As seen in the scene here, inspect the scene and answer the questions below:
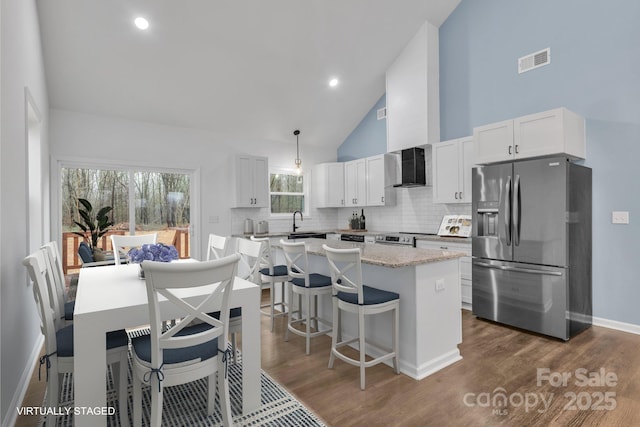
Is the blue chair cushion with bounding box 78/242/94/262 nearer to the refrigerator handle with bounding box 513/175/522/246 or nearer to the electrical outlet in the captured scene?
the refrigerator handle with bounding box 513/175/522/246

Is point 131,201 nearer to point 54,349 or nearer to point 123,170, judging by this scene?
point 123,170

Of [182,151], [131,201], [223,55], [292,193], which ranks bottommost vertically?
[131,201]

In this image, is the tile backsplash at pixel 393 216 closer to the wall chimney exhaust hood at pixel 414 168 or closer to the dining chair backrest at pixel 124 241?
the wall chimney exhaust hood at pixel 414 168

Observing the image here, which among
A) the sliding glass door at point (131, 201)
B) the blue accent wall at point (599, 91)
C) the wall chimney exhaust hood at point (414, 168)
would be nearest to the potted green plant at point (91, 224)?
the sliding glass door at point (131, 201)

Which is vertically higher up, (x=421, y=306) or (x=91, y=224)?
(x=91, y=224)

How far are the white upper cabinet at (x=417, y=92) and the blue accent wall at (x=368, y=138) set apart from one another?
703mm

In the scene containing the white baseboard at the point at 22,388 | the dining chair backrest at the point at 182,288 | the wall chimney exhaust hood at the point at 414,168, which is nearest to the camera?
the dining chair backrest at the point at 182,288

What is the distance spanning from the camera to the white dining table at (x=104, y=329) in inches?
65.3

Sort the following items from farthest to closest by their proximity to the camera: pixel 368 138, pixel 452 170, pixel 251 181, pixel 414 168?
1. pixel 368 138
2. pixel 251 181
3. pixel 414 168
4. pixel 452 170

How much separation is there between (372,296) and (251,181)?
3770 mm

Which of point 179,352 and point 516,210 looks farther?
point 516,210

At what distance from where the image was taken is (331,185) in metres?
6.79

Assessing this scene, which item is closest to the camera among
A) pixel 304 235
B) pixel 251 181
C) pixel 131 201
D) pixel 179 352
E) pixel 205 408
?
pixel 179 352

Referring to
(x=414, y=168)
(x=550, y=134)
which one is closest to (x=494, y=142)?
(x=550, y=134)
